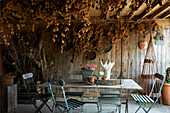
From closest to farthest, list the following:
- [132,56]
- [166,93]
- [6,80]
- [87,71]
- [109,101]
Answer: [109,101]
[87,71]
[6,80]
[166,93]
[132,56]

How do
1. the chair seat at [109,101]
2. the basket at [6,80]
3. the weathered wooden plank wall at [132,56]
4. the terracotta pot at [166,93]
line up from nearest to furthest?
the chair seat at [109,101]
the basket at [6,80]
the terracotta pot at [166,93]
the weathered wooden plank wall at [132,56]

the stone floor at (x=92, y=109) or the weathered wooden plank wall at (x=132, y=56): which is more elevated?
the weathered wooden plank wall at (x=132, y=56)

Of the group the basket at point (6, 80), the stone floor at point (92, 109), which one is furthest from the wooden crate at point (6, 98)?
the stone floor at point (92, 109)

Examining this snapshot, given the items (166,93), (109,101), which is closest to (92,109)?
(109,101)

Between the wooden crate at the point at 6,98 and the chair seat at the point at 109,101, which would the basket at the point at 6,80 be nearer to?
the wooden crate at the point at 6,98

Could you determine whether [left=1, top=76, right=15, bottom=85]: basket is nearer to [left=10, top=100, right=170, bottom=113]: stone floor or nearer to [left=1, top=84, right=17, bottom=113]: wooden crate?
[left=1, top=84, right=17, bottom=113]: wooden crate

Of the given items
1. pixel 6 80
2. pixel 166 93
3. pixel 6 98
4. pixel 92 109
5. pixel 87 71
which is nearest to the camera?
pixel 87 71

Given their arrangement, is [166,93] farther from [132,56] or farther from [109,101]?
[109,101]

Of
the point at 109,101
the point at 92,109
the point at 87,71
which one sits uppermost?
the point at 87,71

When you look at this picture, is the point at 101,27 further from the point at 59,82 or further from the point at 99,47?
the point at 59,82

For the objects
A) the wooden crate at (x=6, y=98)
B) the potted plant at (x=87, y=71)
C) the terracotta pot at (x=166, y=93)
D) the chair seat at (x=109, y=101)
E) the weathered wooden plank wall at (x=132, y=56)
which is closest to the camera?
the chair seat at (x=109, y=101)

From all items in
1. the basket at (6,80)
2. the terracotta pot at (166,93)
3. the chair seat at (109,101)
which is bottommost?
the terracotta pot at (166,93)

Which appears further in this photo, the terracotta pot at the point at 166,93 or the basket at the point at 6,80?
the terracotta pot at the point at 166,93

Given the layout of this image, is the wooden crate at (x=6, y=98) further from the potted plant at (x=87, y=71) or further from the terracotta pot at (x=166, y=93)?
the terracotta pot at (x=166, y=93)
